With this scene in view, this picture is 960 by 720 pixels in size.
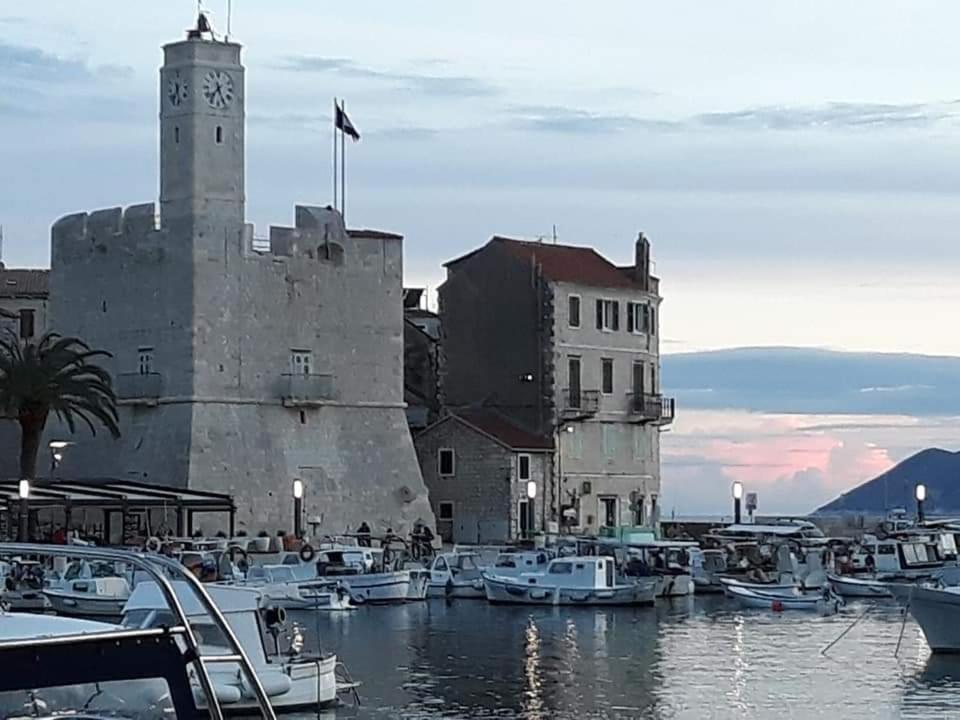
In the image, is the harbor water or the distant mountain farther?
the distant mountain

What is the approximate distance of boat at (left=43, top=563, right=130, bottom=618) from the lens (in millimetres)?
38531

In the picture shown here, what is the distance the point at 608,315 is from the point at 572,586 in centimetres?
2031

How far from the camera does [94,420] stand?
59.9 metres

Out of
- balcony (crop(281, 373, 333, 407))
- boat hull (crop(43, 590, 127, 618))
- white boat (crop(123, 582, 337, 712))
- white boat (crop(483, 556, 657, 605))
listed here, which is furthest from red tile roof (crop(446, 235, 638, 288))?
white boat (crop(123, 582, 337, 712))

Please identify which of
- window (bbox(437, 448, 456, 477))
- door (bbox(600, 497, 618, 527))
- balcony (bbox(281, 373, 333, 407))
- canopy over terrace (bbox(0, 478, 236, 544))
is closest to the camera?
canopy over terrace (bbox(0, 478, 236, 544))

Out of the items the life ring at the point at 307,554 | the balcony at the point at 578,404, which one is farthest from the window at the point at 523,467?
the life ring at the point at 307,554

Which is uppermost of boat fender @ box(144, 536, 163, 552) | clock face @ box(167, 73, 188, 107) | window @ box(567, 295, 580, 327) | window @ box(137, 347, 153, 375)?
clock face @ box(167, 73, 188, 107)

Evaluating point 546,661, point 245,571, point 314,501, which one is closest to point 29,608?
point 245,571

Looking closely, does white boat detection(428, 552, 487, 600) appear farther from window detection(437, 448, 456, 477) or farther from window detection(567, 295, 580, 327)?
window detection(567, 295, 580, 327)

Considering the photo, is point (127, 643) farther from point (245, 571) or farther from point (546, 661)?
point (245, 571)

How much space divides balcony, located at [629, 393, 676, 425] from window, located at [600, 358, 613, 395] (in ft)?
3.50

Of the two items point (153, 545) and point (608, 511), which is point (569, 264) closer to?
point (608, 511)

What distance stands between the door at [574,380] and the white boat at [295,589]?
18.5m

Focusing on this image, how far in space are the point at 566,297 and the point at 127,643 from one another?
59.6 metres
